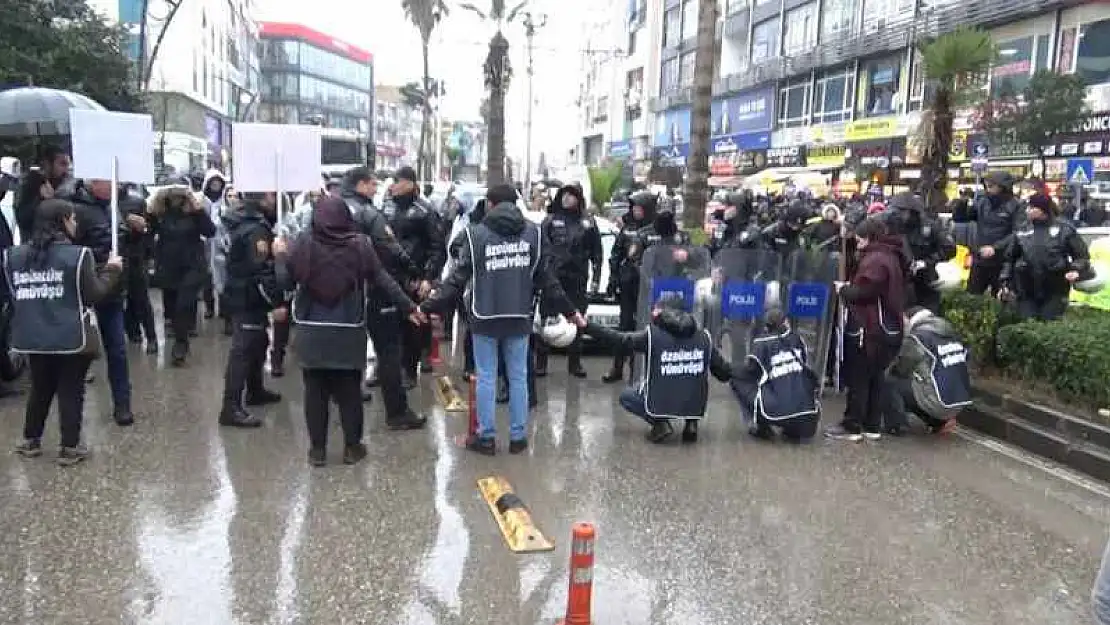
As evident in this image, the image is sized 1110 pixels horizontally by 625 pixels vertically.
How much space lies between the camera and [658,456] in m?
6.61

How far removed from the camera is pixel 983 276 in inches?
372

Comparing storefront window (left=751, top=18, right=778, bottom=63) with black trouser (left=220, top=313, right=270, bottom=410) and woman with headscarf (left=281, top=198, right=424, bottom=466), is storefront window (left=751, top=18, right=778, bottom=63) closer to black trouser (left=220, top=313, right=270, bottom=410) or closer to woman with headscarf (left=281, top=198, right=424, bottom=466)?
black trouser (left=220, top=313, right=270, bottom=410)

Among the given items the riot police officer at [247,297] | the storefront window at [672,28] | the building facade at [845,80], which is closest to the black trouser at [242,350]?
the riot police officer at [247,297]

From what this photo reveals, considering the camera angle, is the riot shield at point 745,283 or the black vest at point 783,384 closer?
the black vest at point 783,384

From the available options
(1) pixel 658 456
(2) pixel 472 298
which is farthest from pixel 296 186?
(1) pixel 658 456

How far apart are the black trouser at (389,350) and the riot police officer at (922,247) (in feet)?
13.7

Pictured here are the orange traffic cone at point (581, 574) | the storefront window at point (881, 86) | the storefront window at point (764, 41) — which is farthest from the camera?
the storefront window at point (764, 41)

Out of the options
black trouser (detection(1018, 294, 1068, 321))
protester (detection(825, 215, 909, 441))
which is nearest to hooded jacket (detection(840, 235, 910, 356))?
protester (detection(825, 215, 909, 441))

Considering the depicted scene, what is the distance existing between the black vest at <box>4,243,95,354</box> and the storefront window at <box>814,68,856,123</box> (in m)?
39.0

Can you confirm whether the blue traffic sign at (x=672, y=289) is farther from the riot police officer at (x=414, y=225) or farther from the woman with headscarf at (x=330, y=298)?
the woman with headscarf at (x=330, y=298)

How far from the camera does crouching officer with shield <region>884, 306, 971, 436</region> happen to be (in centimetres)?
709

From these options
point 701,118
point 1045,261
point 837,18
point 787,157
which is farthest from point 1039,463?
point 787,157

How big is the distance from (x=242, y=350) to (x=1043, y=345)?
6.11m

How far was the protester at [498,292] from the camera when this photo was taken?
20.3 ft
